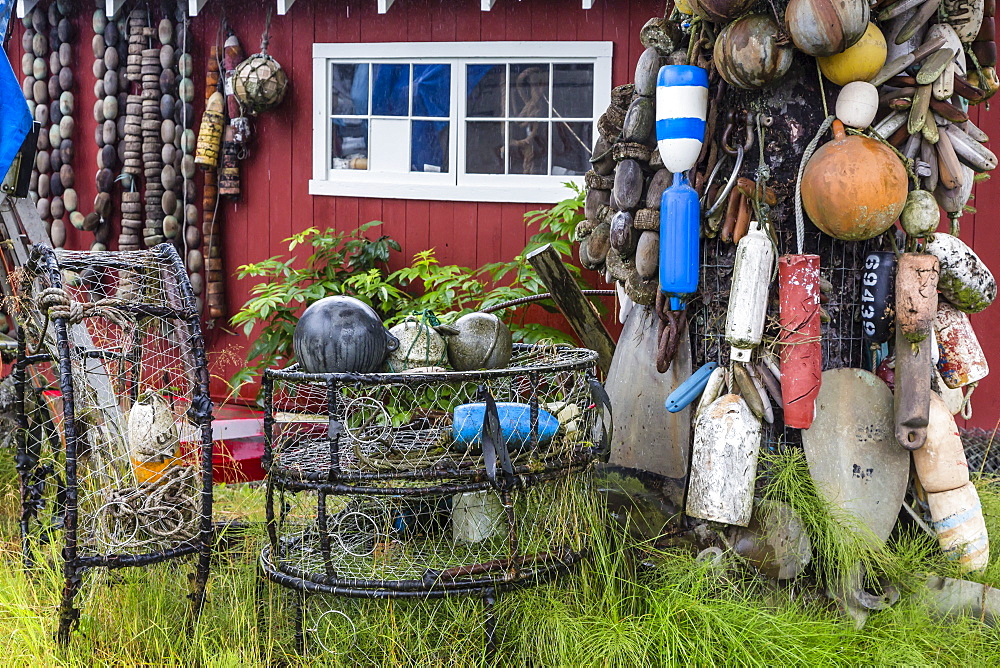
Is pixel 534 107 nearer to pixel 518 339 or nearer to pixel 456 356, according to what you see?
pixel 518 339

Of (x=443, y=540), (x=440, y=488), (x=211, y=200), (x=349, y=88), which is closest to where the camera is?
(x=440, y=488)

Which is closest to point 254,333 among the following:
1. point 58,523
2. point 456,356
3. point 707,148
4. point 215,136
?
point 215,136

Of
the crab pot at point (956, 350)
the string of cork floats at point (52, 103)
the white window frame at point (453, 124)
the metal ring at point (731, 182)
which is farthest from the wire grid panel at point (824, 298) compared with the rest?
the string of cork floats at point (52, 103)

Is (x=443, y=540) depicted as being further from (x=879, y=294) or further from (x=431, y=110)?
(x=431, y=110)

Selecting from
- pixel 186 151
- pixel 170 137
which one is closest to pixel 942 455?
pixel 186 151

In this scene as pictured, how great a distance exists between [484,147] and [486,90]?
0.37 meters

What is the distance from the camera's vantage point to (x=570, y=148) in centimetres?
627

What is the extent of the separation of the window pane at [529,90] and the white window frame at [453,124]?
6 cm

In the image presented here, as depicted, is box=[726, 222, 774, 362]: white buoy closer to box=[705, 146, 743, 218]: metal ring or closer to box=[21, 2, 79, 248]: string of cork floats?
box=[705, 146, 743, 218]: metal ring

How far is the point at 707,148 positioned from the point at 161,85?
4.99 m

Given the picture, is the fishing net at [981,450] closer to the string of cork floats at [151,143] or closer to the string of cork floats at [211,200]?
the string of cork floats at [211,200]

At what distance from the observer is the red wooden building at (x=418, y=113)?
6.19 meters

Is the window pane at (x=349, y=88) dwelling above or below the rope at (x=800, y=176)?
above

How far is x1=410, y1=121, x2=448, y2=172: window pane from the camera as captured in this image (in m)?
6.52
